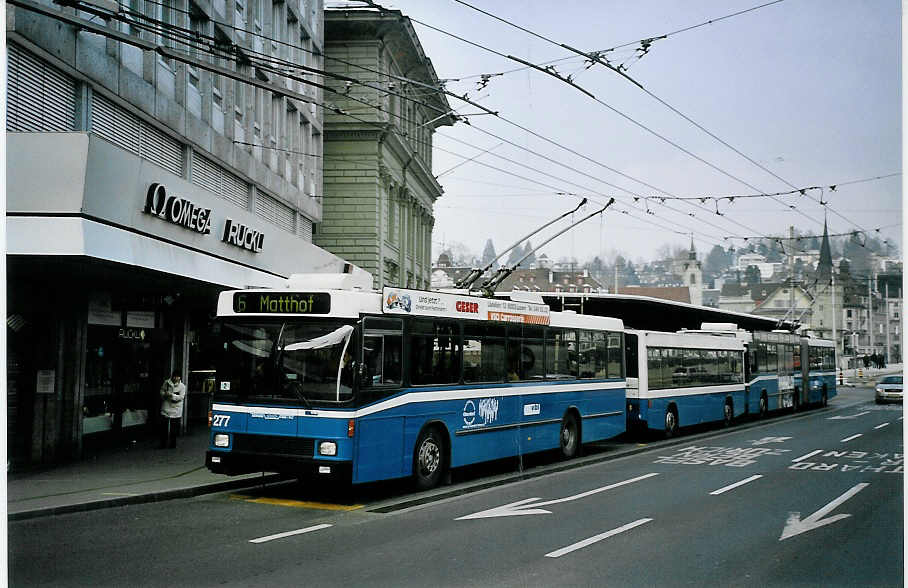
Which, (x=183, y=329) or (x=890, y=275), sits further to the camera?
(x=183, y=329)

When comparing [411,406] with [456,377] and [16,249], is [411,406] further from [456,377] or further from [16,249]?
[16,249]

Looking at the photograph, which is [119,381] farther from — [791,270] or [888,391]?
[888,391]

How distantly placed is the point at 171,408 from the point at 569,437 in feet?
25.3

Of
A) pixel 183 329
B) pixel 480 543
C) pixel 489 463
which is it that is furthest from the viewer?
pixel 183 329

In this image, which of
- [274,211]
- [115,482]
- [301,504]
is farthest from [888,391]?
[115,482]

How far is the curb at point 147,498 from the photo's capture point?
10562 millimetres

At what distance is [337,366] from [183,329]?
10.7 meters

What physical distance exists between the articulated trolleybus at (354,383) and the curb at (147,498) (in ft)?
2.37

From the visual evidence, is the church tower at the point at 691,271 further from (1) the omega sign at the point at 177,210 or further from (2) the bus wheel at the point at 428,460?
(2) the bus wheel at the point at 428,460

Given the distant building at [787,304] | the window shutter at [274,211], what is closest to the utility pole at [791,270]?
the distant building at [787,304]

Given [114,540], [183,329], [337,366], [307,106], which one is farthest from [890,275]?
[307,106]

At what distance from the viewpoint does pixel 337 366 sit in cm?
1173

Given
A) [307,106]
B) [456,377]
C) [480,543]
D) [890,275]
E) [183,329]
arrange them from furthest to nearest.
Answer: [307,106], [183,329], [456,377], [890,275], [480,543]

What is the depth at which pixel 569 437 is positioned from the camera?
17922 mm
